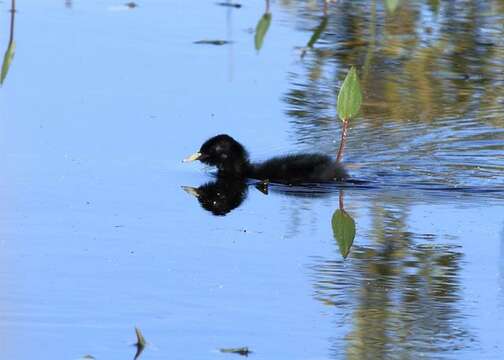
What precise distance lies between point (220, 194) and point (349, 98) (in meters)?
2.34

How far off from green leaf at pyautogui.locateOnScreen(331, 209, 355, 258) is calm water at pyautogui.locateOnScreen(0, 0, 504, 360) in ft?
0.18

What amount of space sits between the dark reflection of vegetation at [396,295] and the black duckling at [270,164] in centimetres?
132

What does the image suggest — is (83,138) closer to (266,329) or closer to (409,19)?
(266,329)

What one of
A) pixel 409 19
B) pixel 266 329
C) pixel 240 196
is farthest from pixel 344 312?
pixel 409 19

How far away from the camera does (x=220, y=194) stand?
8.53m

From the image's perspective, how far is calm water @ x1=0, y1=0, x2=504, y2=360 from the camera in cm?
564

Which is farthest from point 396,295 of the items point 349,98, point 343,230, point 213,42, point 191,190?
point 213,42

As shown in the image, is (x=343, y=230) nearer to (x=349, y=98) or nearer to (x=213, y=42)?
(x=349, y=98)

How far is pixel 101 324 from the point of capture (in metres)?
5.59

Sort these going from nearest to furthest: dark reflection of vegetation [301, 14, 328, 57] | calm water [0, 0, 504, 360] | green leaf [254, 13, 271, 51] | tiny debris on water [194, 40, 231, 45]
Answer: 1. green leaf [254, 13, 271, 51]
2. dark reflection of vegetation [301, 14, 328, 57]
3. calm water [0, 0, 504, 360]
4. tiny debris on water [194, 40, 231, 45]

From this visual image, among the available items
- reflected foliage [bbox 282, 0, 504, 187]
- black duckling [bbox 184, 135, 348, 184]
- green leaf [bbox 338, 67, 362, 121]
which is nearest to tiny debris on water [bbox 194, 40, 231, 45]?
reflected foliage [bbox 282, 0, 504, 187]

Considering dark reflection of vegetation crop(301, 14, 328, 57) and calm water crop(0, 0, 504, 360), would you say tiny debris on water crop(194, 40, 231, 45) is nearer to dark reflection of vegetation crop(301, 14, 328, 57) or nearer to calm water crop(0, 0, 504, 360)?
calm water crop(0, 0, 504, 360)

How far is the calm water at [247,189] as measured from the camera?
18.5 ft

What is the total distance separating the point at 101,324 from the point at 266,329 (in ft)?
2.10
